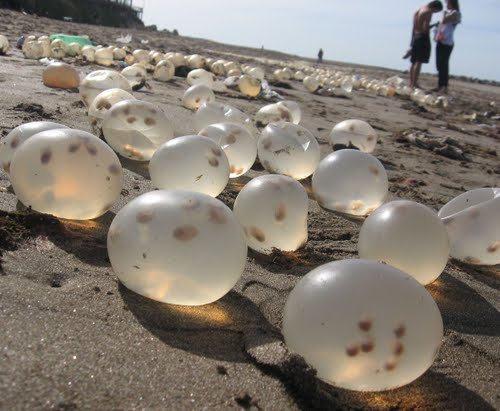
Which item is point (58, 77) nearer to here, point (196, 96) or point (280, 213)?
point (196, 96)

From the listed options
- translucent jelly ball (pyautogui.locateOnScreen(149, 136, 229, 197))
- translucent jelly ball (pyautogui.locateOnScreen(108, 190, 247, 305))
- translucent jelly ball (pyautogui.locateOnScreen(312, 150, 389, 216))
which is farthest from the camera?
translucent jelly ball (pyautogui.locateOnScreen(312, 150, 389, 216))

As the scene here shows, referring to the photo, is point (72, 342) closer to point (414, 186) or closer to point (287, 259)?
point (287, 259)

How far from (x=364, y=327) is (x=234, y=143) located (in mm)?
1548

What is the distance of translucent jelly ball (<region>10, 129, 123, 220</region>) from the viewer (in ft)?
5.44

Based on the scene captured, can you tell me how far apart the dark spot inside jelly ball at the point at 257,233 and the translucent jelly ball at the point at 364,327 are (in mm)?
604

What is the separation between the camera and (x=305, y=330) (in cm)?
115

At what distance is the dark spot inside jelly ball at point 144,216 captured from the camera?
1.32 meters

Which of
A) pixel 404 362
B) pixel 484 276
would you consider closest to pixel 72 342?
pixel 404 362

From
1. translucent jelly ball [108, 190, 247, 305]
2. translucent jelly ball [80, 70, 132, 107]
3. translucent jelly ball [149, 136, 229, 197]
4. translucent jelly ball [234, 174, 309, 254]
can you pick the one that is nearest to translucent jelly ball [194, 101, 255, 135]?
translucent jelly ball [80, 70, 132, 107]

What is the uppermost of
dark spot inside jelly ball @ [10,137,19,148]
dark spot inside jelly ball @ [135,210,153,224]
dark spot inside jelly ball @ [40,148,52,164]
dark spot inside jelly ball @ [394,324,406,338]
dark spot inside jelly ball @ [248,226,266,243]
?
dark spot inside jelly ball @ [40,148,52,164]

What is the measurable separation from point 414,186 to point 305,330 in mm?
2109

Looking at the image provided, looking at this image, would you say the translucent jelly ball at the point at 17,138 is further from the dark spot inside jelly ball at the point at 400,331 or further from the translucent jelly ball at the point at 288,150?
the dark spot inside jelly ball at the point at 400,331

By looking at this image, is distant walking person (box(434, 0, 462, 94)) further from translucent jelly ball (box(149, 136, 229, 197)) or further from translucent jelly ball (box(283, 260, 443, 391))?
translucent jelly ball (box(283, 260, 443, 391))

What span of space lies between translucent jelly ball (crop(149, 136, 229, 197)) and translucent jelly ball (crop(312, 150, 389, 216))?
1.65ft
